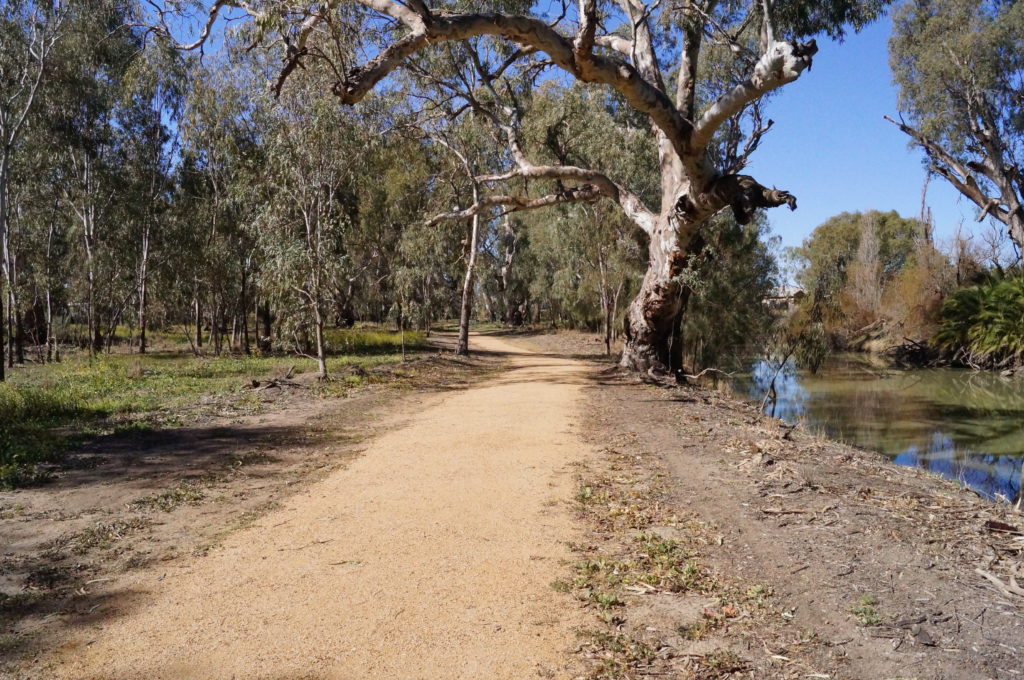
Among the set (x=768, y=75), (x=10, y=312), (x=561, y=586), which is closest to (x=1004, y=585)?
(x=561, y=586)

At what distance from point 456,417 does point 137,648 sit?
21.3 feet

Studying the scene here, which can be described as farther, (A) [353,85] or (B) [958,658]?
(A) [353,85]

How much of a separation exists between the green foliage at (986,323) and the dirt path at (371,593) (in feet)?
71.6

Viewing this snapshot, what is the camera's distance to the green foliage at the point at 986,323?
72.1 feet

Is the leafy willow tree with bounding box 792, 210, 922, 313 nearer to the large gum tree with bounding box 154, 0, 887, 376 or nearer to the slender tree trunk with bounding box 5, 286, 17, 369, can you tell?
the large gum tree with bounding box 154, 0, 887, 376

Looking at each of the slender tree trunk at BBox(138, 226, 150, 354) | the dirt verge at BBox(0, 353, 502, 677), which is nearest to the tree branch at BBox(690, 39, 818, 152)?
the dirt verge at BBox(0, 353, 502, 677)

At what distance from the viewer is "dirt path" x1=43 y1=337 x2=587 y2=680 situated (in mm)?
3303

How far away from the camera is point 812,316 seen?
20.0 meters

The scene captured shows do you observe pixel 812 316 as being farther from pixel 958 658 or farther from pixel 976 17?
pixel 958 658

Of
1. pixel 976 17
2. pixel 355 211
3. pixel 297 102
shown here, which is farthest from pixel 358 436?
pixel 976 17

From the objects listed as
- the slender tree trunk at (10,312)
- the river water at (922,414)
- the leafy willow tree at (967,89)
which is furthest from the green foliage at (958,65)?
the slender tree trunk at (10,312)

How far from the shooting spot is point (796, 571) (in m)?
4.20

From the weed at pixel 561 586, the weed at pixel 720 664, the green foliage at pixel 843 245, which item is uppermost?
the green foliage at pixel 843 245

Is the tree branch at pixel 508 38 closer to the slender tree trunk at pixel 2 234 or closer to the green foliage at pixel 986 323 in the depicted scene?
the slender tree trunk at pixel 2 234
